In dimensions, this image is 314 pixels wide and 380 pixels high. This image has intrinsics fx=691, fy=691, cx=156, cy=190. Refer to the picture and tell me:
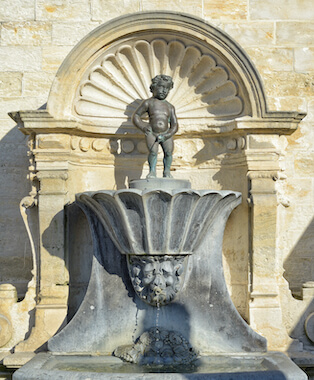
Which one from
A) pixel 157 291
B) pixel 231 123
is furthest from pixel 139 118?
pixel 157 291

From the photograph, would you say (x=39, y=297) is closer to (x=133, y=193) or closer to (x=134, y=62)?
(x=133, y=193)

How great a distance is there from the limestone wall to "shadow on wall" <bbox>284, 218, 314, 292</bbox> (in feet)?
1.03

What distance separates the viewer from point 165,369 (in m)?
5.31

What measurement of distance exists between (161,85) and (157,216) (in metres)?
1.23

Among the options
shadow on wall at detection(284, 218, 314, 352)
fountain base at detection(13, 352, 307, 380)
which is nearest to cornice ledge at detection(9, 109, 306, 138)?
shadow on wall at detection(284, 218, 314, 352)

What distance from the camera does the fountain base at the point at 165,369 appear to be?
4805 mm

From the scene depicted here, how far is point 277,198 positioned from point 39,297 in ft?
7.36

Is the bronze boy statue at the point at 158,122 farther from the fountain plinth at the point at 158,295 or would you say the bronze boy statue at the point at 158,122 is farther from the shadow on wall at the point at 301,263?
the shadow on wall at the point at 301,263

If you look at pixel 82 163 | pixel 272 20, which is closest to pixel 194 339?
pixel 82 163

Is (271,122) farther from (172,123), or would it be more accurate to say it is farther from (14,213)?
(14,213)

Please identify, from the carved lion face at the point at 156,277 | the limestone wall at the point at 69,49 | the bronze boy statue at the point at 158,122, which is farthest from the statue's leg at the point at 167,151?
the limestone wall at the point at 69,49

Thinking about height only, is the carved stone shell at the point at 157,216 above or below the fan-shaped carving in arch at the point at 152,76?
below

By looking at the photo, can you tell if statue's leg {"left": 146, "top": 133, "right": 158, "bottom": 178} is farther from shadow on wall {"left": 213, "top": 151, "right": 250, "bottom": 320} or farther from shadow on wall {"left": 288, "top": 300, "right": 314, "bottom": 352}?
shadow on wall {"left": 288, "top": 300, "right": 314, "bottom": 352}

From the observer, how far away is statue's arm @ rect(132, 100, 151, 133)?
237 inches
